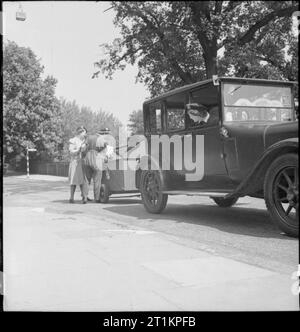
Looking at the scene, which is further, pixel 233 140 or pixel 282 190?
pixel 233 140

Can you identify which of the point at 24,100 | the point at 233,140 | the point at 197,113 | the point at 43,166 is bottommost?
the point at 43,166

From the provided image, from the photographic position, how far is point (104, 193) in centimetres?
991

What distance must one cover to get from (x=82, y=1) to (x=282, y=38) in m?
1.89

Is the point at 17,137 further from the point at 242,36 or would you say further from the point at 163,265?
the point at 242,36

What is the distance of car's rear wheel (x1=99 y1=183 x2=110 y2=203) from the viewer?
9867 millimetres

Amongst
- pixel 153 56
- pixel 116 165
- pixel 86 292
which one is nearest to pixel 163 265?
pixel 86 292

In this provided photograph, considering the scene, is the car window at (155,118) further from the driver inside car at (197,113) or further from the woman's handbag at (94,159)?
the woman's handbag at (94,159)

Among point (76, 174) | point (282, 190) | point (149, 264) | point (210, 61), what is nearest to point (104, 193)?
point (76, 174)

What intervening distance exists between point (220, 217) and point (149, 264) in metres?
3.53

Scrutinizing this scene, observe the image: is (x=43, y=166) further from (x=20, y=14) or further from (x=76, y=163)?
(x=20, y=14)

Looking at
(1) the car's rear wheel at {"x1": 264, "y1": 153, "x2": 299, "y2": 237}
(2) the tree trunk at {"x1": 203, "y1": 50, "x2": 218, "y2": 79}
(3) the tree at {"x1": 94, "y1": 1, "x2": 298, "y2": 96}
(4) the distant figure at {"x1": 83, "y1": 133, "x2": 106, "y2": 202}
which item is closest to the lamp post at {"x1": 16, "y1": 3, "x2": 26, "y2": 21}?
(3) the tree at {"x1": 94, "y1": 1, "x2": 298, "y2": 96}

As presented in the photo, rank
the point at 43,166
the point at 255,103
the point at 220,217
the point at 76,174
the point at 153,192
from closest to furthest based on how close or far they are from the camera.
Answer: the point at 255,103 → the point at 220,217 → the point at 153,192 → the point at 43,166 → the point at 76,174

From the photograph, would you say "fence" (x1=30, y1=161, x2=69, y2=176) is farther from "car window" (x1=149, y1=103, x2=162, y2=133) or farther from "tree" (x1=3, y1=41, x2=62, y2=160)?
"tree" (x1=3, y1=41, x2=62, y2=160)

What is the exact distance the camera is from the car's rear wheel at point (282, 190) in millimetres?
4621
